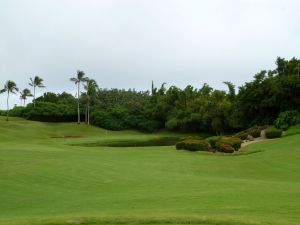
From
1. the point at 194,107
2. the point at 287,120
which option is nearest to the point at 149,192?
the point at 287,120

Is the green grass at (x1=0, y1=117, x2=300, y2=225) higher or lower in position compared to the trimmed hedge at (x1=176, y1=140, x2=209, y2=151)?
lower

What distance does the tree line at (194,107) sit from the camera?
6206 cm

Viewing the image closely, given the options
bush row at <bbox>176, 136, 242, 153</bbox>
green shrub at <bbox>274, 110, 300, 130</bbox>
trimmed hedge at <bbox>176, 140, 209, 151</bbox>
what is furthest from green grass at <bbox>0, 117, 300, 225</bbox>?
green shrub at <bbox>274, 110, 300, 130</bbox>

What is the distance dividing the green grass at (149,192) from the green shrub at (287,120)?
2280 centimetres

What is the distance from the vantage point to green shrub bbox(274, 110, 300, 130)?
2167 inches

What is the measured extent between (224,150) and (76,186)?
21.8 meters

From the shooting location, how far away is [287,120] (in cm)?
5572

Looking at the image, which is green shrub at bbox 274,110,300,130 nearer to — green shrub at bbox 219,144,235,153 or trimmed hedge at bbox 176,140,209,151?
green shrub at bbox 219,144,235,153

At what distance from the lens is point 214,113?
253 ft

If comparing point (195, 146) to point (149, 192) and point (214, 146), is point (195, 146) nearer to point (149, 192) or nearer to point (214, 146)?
point (214, 146)

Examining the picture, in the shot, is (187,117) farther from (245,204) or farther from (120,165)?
(245,204)

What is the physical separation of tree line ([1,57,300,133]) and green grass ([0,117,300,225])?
1187 inches

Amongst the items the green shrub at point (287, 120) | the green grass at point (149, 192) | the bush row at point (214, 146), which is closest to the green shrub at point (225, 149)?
the bush row at point (214, 146)

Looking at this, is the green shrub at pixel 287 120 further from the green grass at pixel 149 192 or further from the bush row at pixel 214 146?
the green grass at pixel 149 192
